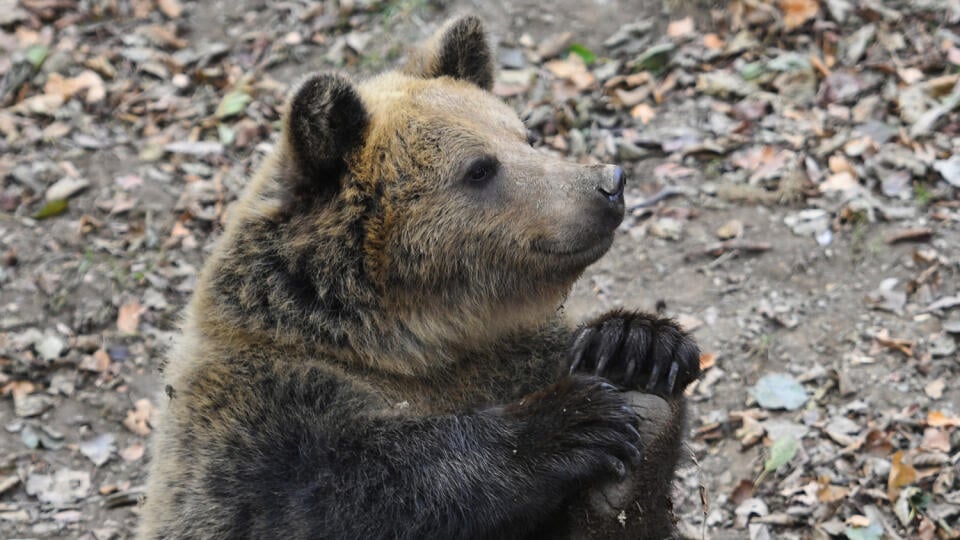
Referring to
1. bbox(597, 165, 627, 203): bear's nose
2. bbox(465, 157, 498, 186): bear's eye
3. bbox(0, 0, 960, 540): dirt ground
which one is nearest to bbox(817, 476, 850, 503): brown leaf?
bbox(0, 0, 960, 540): dirt ground

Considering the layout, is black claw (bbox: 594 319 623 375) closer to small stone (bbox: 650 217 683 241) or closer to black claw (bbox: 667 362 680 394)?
black claw (bbox: 667 362 680 394)

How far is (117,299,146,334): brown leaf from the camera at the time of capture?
378 inches

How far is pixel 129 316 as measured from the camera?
31.9 feet

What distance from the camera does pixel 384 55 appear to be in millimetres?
12000

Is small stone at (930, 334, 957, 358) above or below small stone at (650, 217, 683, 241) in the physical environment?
above

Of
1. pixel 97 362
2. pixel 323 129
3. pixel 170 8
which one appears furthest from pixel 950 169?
pixel 170 8

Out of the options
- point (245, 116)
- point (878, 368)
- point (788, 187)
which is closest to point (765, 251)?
point (788, 187)

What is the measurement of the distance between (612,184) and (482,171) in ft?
2.22

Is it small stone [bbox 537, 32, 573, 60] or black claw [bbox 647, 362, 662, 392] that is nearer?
black claw [bbox 647, 362, 662, 392]

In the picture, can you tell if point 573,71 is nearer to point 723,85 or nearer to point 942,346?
point 723,85

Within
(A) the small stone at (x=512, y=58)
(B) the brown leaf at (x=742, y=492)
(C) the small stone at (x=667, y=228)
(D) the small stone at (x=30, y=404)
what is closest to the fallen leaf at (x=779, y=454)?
(B) the brown leaf at (x=742, y=492)

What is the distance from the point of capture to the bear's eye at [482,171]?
5582mm

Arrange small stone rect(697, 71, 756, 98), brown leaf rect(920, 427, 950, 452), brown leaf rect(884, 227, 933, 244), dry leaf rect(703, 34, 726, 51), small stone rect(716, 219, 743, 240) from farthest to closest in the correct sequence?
1. dry leaf rect(703, 34, 726, 51)
2. small stone rect(697, 71, 756, 98)
3. small stone rect(716, 219, 743, 240)
4. brown leaf rect(884, 227, 933, 244)
5. brown leaf rect(920, 427, 950, 452)

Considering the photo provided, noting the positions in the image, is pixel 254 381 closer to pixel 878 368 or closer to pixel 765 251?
pixel 878 368
